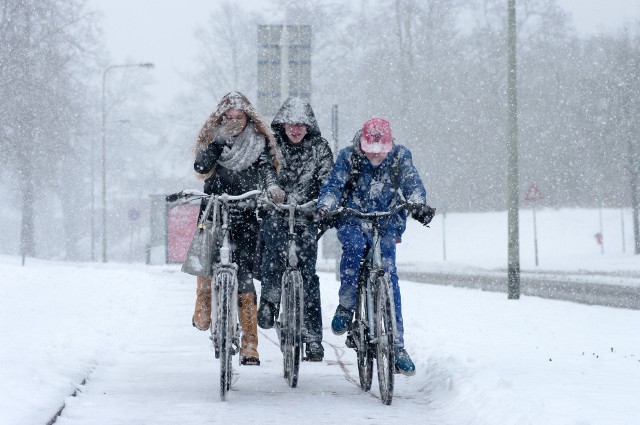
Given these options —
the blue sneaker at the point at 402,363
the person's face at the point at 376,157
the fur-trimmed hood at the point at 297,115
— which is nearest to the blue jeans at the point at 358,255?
the blue sneaker at the point at 402,363

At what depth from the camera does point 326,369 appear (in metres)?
8.29

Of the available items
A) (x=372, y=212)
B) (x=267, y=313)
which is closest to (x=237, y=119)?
(x=372, y=212)

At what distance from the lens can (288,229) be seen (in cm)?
738

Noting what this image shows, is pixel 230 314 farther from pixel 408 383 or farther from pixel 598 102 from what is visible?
pixel 598 102

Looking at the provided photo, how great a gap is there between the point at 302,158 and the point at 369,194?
0.79 meters

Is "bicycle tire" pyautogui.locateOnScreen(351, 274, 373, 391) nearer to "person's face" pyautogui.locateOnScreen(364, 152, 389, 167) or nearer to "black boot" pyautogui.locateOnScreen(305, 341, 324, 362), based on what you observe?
"black boot" pyautogui.locateOnScreen(305, 341, 324, 362)

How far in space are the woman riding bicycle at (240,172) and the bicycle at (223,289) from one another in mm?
243

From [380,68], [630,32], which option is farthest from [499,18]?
[630,32]

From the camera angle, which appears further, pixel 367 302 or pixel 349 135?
pixel 349 135

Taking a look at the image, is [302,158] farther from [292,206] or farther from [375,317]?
[375,317]

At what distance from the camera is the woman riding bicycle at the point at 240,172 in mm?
7254

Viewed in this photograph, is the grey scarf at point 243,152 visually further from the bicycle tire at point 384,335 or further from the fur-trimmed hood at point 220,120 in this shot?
the bicycle tire at point 384,335

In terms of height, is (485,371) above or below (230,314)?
below

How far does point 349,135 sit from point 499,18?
1065cm
